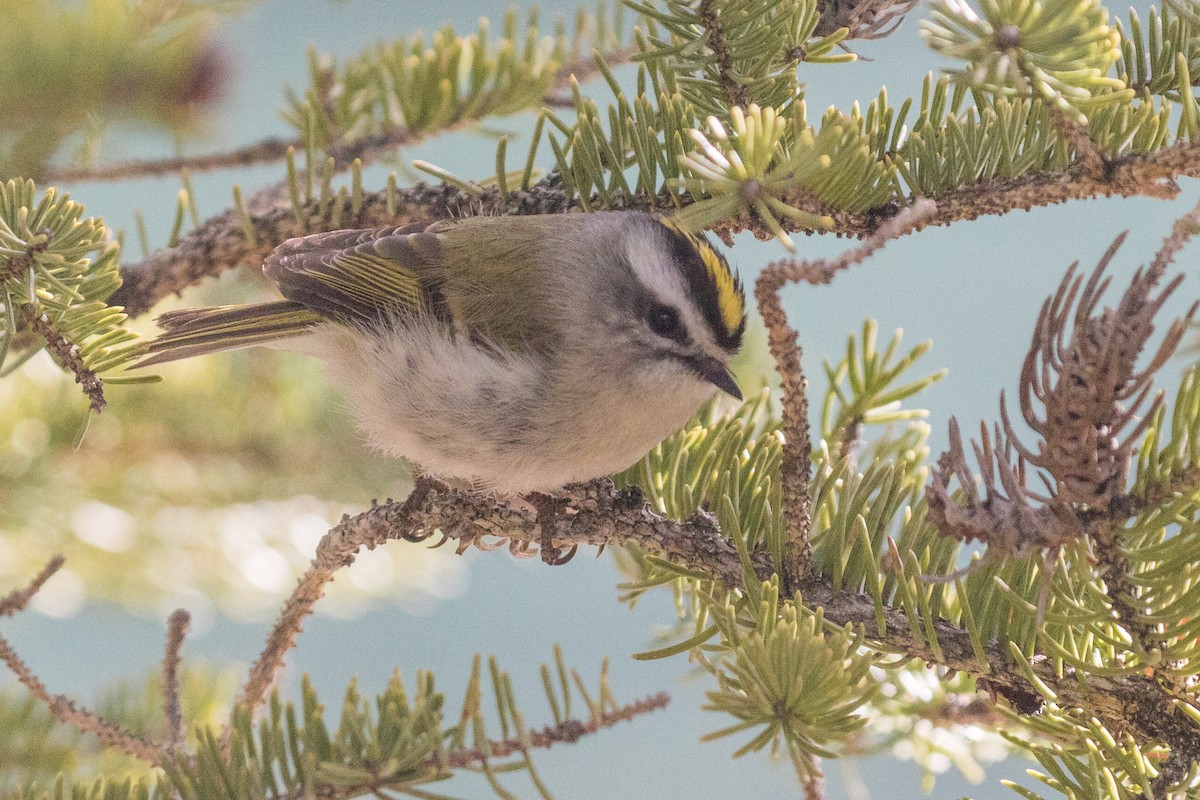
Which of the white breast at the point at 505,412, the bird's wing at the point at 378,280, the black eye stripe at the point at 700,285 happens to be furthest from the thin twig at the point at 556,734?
the bird's wing at the point at 378,280

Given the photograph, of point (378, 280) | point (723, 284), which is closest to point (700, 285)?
point (723, 284)

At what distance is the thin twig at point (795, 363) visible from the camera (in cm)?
52

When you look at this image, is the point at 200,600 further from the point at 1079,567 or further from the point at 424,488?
the point at 1079,567

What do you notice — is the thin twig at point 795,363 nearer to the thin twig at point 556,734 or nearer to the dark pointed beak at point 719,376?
the thin twig at point 556,734

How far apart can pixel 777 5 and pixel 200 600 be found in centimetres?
123

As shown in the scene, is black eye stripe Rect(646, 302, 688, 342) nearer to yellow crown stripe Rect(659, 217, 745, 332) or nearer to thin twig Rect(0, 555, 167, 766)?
yellow crown stripe Rect(659, 217, 745, 332)

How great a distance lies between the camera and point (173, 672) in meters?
0.87

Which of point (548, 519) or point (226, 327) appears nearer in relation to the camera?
point (548, 519)

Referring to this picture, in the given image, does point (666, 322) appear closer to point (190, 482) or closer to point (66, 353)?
point (66, 353)

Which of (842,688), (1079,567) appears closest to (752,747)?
(842,688)

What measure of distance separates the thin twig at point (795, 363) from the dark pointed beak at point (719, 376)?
317 mm

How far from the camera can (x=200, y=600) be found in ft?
5.11

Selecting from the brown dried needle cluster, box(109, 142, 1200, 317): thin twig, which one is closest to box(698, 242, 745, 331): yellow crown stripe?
box(109, 142, 1200, 317): thin twig

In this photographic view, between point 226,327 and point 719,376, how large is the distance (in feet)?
1.72
